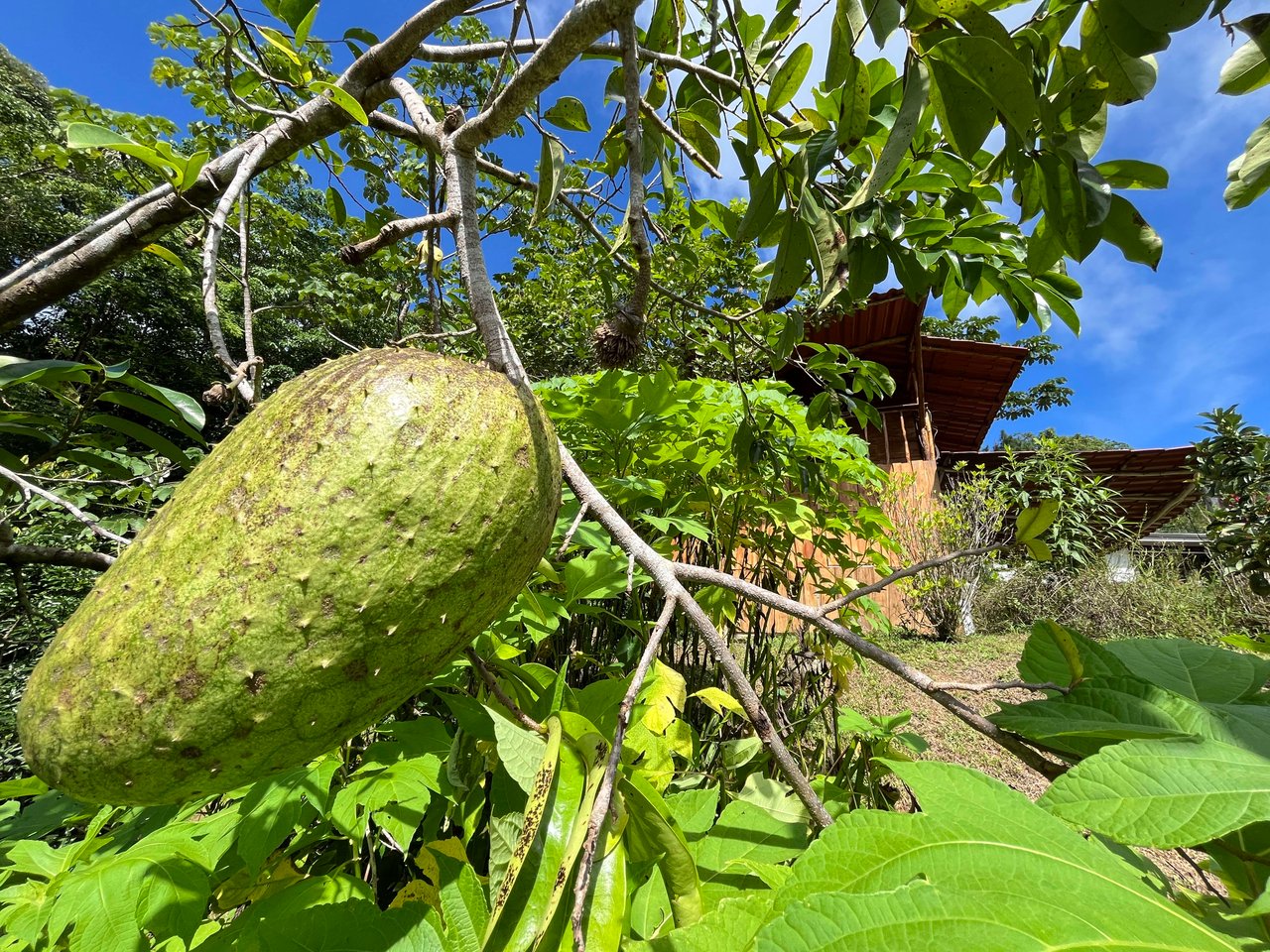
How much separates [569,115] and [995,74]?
1010mm

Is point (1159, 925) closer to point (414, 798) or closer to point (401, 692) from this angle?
point (401, 692)

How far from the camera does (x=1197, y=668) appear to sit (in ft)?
2.28

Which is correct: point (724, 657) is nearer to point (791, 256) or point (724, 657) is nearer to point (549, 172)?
point (791, 256)

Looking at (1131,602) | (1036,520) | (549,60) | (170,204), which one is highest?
(1131,602)

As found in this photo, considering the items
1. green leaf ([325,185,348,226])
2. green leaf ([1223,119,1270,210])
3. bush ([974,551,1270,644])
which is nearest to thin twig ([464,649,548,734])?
green leaf ([1223,119,1270,210])

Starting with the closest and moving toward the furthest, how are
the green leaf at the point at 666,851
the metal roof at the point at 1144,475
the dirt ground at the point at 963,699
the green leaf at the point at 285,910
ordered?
the green leaf at the point at 666,851
the green leaf at the point at 285,910
the dirt ground at the point at 963,699
the metal roof at the point at 1144,475

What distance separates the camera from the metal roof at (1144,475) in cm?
1047

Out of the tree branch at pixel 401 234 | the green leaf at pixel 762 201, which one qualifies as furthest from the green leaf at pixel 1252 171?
the tree branch at pixel 401 234

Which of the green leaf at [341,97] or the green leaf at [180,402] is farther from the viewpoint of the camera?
the green leaf at [180,402]

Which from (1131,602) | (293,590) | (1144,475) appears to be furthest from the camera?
(1144,475)

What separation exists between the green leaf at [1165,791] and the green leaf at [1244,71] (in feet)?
2.87

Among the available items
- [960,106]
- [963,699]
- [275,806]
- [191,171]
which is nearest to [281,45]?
[191,171]

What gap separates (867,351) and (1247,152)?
8.95 meters

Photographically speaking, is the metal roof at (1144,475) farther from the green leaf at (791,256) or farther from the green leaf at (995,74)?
the green leaf at (995,74)
